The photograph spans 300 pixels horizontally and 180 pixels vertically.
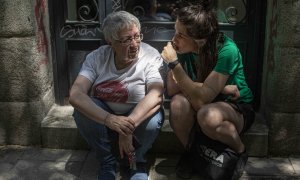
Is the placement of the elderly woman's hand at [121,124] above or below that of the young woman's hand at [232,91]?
below

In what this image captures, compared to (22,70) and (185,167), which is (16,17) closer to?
(22,70)

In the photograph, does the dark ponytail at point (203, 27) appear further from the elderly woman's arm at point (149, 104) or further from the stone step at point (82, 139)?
the stone step at point (82, 139)

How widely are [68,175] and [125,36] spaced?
1156mm

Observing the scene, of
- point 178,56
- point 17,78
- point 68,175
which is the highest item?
point 178,56

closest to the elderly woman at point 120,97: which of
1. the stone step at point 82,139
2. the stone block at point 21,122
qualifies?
the stone step at point 82,139

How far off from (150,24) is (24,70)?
110 centimetres

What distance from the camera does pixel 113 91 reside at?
3523 mm

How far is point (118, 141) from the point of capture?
3562mm

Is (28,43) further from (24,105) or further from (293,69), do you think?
(293,69)

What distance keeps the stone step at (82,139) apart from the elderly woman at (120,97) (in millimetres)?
427

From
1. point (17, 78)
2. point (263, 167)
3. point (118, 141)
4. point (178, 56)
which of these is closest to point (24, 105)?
point (17, 78)

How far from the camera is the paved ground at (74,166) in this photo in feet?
12.1

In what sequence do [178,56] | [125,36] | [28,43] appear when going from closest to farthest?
[125,36] → [178,56] → [28,43]

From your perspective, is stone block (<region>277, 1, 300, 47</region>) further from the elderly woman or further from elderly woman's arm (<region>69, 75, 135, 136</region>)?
elderly woman's arm (<region>69, 75, 135, 136</region>)
